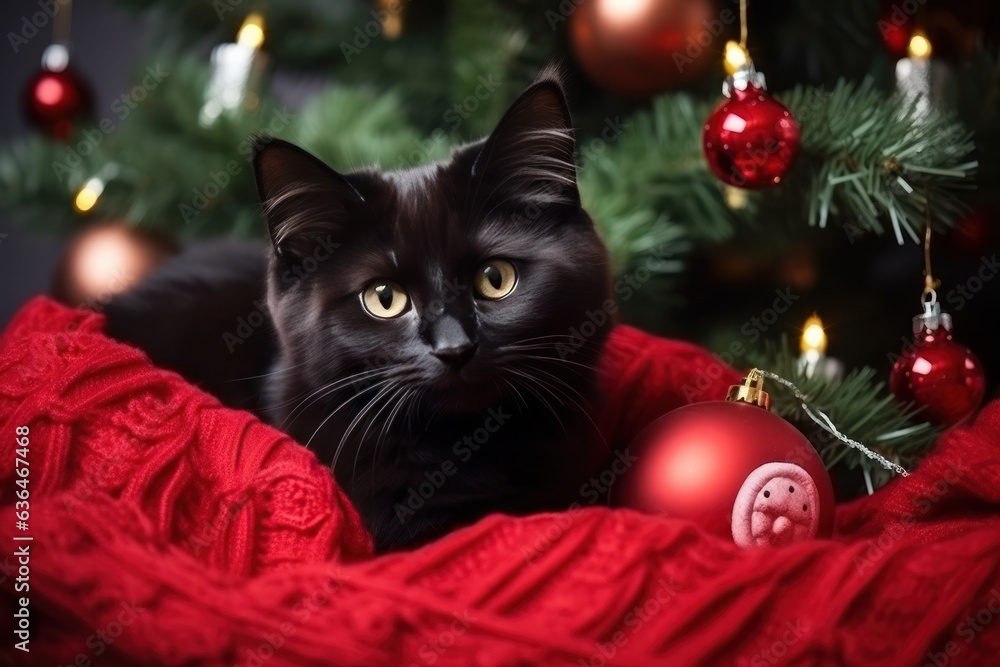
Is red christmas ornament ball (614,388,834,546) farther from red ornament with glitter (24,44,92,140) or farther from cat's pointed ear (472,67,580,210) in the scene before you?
red ornament with glitter (24,44,92,140)

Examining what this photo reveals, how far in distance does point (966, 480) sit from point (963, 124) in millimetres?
547

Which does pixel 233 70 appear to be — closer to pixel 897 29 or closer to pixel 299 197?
pixel 299 197

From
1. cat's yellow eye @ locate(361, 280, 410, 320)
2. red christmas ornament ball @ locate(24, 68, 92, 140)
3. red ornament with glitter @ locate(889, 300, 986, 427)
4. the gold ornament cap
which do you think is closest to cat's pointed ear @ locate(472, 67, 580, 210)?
cat's yellow eye @ locate(361, 280, 410, 320)

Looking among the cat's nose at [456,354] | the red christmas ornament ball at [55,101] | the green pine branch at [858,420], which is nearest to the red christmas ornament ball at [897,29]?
the green pine branch at [858,420]

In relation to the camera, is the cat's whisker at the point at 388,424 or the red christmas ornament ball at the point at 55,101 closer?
the cat's whisker at the point at 388,424

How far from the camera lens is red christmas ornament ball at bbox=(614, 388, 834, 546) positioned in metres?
0.73

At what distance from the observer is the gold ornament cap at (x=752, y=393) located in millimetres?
831

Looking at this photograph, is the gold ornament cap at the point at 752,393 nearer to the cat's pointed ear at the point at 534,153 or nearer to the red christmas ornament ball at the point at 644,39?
the cat's pointed ear at the point at 534,153

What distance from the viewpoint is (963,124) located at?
110cm

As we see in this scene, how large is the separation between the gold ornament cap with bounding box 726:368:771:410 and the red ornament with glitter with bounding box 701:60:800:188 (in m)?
0.25

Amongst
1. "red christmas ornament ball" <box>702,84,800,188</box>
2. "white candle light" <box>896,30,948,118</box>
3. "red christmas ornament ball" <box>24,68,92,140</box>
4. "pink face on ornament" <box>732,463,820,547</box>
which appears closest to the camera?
"pink face on ornament" <box>732,463,820,547</box>

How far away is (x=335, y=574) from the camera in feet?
1.99

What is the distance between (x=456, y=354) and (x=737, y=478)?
0.85 feet

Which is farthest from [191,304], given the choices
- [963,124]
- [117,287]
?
[963,124]
